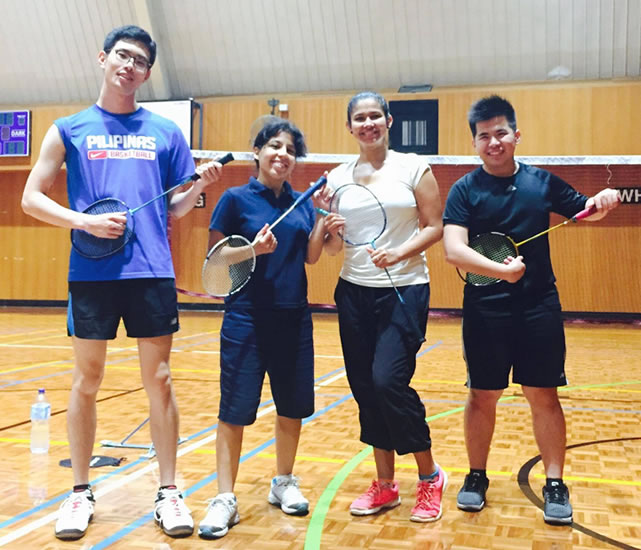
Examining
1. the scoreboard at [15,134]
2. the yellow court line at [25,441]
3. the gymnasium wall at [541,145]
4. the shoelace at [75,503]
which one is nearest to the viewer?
the shoelace at [75,503]

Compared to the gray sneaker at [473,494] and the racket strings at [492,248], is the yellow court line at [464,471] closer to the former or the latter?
the gray sneaker at [473,494]

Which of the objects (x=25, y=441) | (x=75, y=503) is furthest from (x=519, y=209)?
(x=25, y=441)

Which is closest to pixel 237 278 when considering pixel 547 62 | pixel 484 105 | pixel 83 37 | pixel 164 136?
pixel 164 136

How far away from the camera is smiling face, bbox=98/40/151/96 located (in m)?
3.15

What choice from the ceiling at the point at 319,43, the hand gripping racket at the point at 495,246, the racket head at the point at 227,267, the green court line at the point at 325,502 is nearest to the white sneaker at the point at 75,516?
the green court line at the point at 325,502

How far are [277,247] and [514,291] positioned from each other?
113cm

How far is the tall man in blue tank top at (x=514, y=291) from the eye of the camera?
3.36 meters

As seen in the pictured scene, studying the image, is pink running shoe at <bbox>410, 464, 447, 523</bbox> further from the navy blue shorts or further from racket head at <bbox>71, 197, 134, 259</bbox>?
racket head at <bbox>71, 197, 134, 259</bbox>

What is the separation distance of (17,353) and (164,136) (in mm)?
6861

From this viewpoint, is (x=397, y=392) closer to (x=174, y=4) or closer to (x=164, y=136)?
(x=164, y=136)

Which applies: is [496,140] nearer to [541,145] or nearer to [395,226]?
[395,226]

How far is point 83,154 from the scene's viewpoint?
313cm

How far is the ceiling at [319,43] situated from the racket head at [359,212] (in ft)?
40.3

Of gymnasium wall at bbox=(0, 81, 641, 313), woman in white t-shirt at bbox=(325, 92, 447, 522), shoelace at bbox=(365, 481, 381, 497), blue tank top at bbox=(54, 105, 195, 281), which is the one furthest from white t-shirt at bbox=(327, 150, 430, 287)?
gymnasium wall at bbox=(0, 81, 641, 313)
